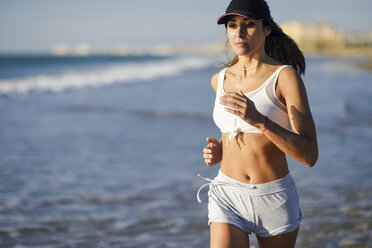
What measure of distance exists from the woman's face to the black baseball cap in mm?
49

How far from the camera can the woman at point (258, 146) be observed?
2.32 metres

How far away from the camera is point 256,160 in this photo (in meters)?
2.51

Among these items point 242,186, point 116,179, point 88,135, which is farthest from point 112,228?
point 88,135

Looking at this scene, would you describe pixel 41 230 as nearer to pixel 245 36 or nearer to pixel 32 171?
pixel 32 171

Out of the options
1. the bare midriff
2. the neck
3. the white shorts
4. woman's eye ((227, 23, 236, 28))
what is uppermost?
woman's eye ((227, 23, 236, 28))

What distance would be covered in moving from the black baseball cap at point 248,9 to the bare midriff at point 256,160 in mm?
657

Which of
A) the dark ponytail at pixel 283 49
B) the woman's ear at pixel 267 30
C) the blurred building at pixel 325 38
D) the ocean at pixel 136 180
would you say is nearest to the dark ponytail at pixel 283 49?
the dark ponytail at pixel 283 49

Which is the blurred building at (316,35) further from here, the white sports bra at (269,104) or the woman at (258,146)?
the white sports bra at (269,104)

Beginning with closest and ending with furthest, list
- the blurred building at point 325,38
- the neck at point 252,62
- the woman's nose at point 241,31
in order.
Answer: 1. the woman's nose at point 241,31
2. the neck at point 252,62
3. the blurred building at point 325,38

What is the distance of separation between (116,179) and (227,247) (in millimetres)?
4238

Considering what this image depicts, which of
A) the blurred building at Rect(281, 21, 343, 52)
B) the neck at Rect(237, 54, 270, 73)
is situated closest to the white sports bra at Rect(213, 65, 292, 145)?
the neck at Rect(237, 54, 270, 73)

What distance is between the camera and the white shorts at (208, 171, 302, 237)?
247 centimetres

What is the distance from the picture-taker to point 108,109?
1432 cm

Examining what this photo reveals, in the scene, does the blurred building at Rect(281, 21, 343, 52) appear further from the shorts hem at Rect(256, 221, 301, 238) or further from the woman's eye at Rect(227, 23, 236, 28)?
the shorts hem at Rect(256, 221, 301, 238)
